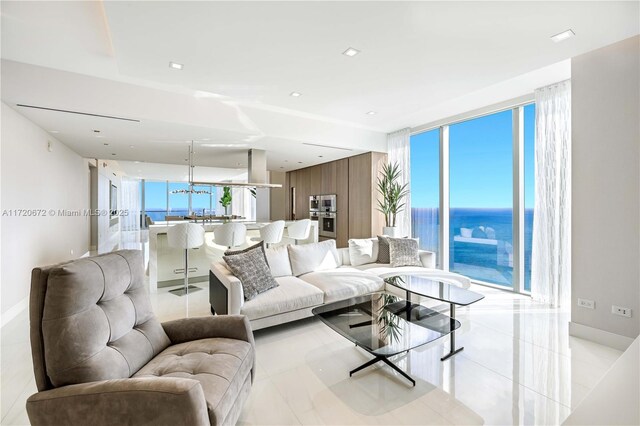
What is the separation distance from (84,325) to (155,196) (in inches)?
530

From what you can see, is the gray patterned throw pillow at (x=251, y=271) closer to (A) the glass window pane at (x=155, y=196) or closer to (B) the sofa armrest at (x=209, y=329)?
(B) the sofa armrest at (x=209, y=329)

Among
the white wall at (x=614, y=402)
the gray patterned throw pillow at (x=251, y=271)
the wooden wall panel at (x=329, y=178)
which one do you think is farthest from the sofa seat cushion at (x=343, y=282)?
the wooden wall panel at (x=329, y=178)

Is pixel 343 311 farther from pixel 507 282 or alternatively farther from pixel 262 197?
pixel 262 197

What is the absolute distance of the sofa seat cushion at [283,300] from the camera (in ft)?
9.20

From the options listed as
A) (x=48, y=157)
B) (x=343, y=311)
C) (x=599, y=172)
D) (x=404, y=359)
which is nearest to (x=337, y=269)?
(x=343, y=311)

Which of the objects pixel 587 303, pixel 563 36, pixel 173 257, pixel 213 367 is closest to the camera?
pixel 213 367

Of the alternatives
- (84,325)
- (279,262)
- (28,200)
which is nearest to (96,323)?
(84,325)

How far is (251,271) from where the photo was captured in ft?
10.1

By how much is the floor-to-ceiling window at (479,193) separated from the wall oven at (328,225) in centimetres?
207

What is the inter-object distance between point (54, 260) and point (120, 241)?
4984mm

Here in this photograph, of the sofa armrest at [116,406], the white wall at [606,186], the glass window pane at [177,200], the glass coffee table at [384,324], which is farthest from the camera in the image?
the glass window pane at [177,200]

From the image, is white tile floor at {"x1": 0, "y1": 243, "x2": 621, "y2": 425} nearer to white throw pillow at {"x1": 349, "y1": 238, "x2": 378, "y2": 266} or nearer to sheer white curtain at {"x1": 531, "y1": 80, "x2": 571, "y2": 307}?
sheer white curtain at {"x1": 531, "y1": 80, "x2": 571, "y2": 307}

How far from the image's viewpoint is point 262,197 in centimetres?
1011

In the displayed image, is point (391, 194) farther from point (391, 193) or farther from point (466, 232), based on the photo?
point (466, 232)
